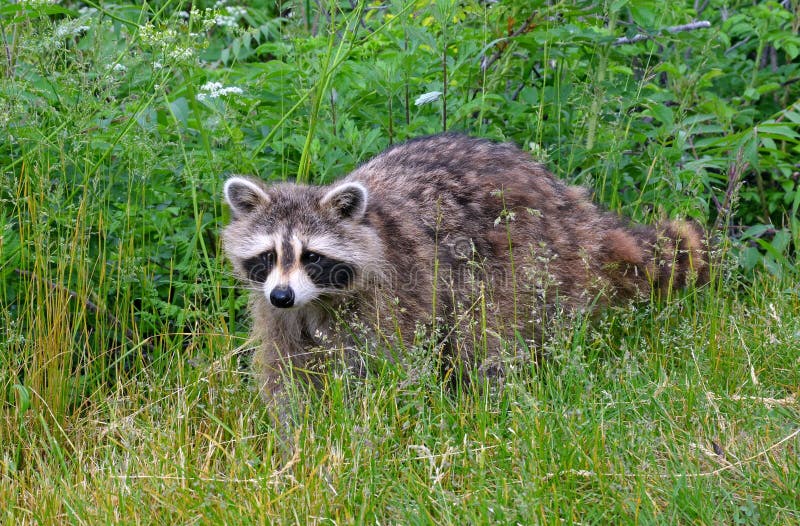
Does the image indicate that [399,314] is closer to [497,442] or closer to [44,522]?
[497,442]

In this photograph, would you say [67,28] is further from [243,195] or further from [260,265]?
[260,265]

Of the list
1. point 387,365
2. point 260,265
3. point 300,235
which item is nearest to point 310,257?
point 300,235

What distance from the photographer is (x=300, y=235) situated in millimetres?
4297

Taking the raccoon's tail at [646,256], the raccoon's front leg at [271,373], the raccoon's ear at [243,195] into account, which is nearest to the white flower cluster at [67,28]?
the raccoon's ear at [243,195]

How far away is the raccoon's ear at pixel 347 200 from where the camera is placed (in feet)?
14.0

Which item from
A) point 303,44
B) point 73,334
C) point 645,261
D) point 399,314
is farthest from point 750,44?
→ point 73,334

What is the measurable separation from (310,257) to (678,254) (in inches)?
72.0

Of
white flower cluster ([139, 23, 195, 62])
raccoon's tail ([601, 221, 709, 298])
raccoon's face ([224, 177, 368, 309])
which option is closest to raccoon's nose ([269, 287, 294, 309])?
raccoon's face ([224, 177, 368, 309])

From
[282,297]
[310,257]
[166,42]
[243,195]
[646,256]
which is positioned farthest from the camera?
[646,256]

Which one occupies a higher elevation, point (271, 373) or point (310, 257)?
point (310, 257)

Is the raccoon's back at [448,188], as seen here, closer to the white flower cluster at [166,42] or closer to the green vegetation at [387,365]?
the green vegetation at [387,365]

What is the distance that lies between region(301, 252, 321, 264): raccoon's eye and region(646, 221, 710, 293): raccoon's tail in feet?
5.02

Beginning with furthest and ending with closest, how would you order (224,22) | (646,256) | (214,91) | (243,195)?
1. (224,22)
2. (646,256)
3. (214,91)
4. (243,195)

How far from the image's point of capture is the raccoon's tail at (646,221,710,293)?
4797 millimetres
